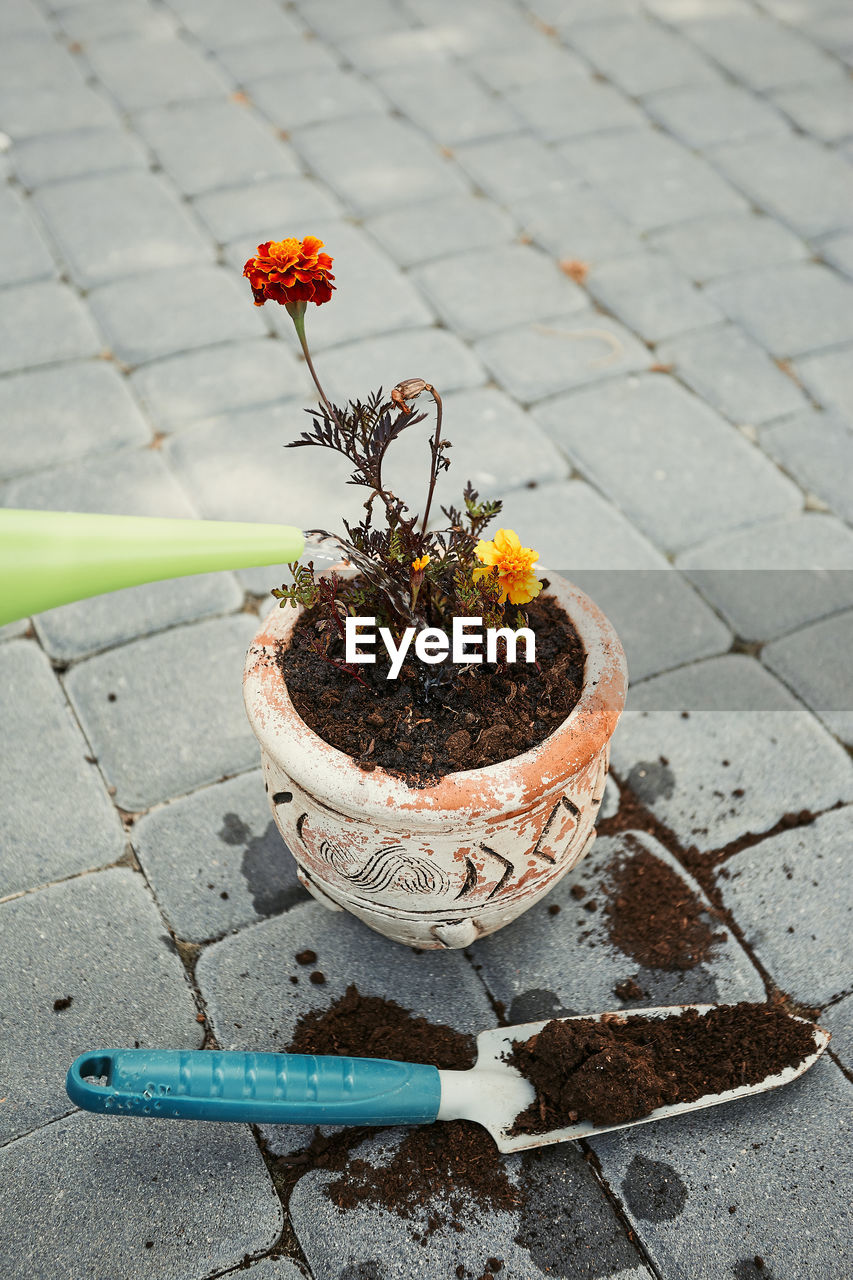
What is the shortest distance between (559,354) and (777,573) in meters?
0.93

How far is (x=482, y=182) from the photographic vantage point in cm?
332

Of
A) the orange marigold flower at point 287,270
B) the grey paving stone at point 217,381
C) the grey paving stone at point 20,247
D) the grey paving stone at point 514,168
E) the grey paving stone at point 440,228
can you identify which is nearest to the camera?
the orange marigold flower at point 287,270

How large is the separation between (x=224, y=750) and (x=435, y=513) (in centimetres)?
78

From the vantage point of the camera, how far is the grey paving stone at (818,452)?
2439mm

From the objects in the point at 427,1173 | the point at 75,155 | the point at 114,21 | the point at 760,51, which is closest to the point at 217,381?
the point at 75,155

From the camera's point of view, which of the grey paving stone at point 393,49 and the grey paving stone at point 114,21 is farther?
the grey paving stone at point 114,21

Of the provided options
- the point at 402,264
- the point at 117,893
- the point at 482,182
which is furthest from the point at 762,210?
the point at 117,893

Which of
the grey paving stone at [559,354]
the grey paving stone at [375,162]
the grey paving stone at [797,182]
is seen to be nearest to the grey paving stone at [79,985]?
the grey paving stone at [559,354]

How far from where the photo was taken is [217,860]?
1788mm

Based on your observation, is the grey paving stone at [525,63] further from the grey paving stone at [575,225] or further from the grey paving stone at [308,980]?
the grey paving stone at [308,980]

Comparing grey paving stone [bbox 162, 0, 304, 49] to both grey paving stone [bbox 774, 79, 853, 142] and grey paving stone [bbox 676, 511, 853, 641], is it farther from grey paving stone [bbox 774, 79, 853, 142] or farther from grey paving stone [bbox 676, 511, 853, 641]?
grey paving stone [bbox 676, 511, 853, 641]

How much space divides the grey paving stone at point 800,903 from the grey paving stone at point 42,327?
7.17ft

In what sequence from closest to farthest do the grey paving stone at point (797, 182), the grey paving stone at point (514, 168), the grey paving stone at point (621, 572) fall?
1. the grey paving stone at point (621, 572)
2. the grey paving stone at point (797, 182)
3. the grey paving stone at point (514, 168)

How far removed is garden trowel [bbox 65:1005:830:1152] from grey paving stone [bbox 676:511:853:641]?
40.8 inches
